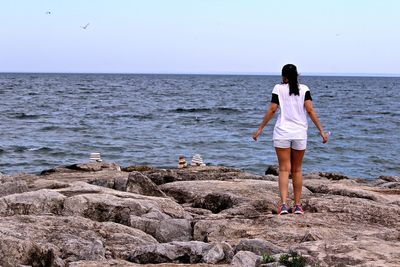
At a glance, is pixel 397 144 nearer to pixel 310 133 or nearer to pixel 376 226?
pixel 310 133

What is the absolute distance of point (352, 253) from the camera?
20.5 feet

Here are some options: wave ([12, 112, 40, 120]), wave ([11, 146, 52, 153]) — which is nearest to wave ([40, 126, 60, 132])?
wave ([12, 112, 40, 120])

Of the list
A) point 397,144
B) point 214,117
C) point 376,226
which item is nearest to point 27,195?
point 376,226

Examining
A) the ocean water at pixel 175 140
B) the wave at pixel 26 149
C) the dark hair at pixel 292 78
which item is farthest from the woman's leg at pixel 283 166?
the wave at pixel 26 149

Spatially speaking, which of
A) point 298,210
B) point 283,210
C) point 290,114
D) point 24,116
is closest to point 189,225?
point 283,210

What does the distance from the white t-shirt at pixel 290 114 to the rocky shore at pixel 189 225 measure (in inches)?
40.9

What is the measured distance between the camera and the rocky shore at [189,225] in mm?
6145

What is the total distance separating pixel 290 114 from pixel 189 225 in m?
1.89

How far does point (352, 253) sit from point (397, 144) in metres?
26.0

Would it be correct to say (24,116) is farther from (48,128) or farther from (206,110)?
(206,110)

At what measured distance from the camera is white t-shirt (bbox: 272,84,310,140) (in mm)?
8305

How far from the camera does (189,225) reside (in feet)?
26.0

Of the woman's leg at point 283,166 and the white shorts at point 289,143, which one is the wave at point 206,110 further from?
the white shorts at point 289,143

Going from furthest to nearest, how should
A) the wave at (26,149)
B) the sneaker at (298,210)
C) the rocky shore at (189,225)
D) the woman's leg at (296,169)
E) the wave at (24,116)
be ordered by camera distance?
the wave at (24,116)
the wave at (26,149)
the woman's leg at (296,169)
the sneaker at (298,210)
the rocky shore at (189,225)
